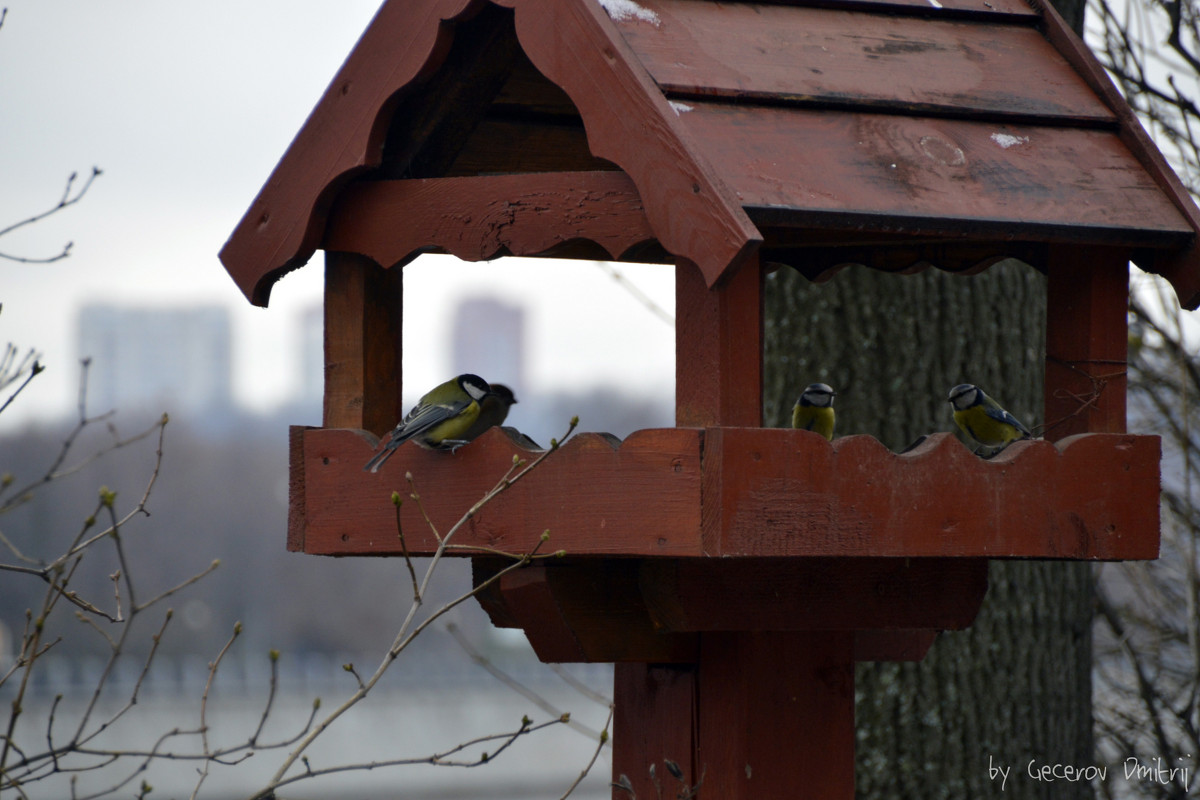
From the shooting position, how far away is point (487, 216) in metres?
2.39

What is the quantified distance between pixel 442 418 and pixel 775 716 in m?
0.86

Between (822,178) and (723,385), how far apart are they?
1.20ft

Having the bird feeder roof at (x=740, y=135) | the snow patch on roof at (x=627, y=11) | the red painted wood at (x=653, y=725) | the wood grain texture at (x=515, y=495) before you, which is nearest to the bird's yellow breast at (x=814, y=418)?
the bird feeder roof at (x=740, y=135)

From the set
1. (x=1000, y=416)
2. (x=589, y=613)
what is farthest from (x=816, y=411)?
(x=589, y=613)

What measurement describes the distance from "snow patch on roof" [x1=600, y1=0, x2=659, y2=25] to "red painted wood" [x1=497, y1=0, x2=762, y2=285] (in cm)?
5

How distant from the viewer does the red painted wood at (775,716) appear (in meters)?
2.47

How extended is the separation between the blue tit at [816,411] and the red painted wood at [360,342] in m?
1.09

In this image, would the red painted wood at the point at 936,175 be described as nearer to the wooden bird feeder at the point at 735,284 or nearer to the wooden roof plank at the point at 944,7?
the wooden bird feeder at the point at 735,284

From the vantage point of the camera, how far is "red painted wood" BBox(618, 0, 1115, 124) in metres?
2.24

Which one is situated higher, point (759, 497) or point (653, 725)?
point (759, 497)

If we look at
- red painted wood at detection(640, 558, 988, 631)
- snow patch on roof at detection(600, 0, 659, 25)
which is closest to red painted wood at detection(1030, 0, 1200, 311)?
red painted wood at detection(640, 558, 988, 631)

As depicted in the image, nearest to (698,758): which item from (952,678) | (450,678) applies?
(952,678)

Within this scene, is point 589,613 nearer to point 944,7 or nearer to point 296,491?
point 296,491

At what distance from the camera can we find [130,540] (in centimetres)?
3033
